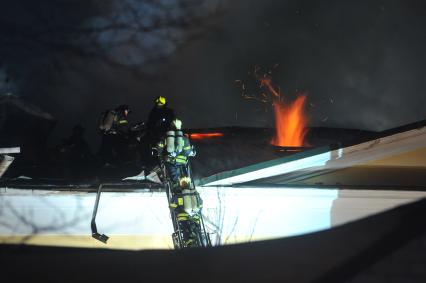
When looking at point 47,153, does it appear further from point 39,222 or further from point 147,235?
point 147,235

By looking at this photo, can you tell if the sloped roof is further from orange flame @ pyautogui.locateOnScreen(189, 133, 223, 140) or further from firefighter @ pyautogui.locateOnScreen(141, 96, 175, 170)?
orange flame @ pyautogui.locateOnScreen(189, 133, 223, 140)

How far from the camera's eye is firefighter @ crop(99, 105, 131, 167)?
8289mm

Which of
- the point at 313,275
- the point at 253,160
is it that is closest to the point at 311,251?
the point at 313,275

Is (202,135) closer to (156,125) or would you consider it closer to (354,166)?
(156,125)

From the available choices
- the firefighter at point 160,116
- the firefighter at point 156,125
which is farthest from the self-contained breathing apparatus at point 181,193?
the firefighter at point 160,116

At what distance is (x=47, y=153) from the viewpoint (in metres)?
8.94

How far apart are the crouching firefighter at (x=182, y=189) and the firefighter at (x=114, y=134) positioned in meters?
2.15

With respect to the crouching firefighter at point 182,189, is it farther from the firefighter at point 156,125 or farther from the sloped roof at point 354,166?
the firefighter at point 156,125

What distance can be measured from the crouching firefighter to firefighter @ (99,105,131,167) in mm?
2146

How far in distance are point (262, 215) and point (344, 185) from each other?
1.49 metres

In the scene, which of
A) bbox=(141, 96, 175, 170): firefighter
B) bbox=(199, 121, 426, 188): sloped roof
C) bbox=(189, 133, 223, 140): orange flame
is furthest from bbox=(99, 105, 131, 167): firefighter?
bbox=(199, 121, 426, 188): sloped roof

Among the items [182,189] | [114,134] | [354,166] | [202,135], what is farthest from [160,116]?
[354,166]

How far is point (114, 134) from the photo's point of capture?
847 cm

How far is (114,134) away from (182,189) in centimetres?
295
